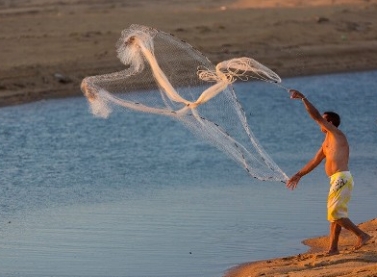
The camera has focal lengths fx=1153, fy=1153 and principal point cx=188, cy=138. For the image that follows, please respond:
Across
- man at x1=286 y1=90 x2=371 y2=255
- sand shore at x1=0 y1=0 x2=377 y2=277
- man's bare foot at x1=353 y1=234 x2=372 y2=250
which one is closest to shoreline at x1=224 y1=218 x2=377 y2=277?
man's bare foot at x1=353 y1=234 x2=372 y2=250

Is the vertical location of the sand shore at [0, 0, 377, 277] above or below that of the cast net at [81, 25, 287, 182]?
above

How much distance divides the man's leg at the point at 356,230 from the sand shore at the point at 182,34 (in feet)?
39.9

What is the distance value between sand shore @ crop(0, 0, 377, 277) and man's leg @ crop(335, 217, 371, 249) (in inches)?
479

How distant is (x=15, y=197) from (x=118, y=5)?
21.4 metres

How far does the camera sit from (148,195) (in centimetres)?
1291

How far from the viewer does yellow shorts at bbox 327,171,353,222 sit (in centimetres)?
936

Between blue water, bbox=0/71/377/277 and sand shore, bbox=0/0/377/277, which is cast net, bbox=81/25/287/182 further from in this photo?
sand shore, bbox=0/0/377/277

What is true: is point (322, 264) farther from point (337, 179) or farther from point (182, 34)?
point (182, 34)

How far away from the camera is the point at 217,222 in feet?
37.9


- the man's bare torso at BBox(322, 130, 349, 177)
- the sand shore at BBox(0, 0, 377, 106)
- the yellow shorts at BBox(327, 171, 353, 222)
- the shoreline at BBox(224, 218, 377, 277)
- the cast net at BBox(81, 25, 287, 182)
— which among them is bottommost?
the shoreline at BBox(224, 218, 377, 277)

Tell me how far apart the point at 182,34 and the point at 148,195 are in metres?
14.4

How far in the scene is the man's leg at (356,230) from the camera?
30.9 feet

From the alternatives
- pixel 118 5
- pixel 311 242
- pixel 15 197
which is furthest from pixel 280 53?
pixel 311 242

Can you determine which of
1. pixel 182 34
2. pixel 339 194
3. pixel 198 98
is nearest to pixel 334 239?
pixel 339 194
